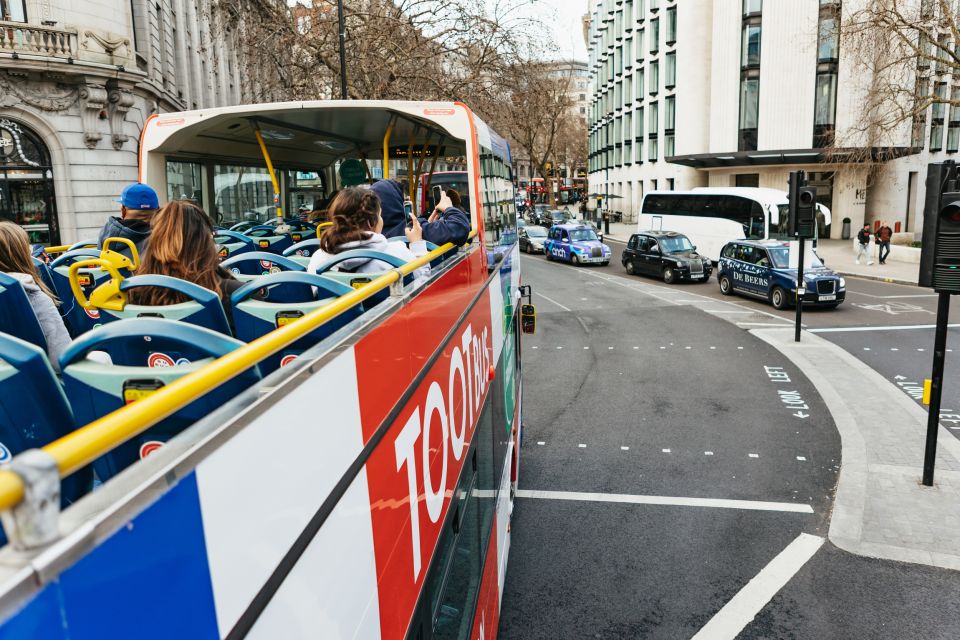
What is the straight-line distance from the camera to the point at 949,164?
7.51 metres

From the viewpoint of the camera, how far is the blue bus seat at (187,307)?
2.60 m

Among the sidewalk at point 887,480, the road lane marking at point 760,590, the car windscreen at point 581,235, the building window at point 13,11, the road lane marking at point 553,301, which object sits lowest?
the road lane marking at point 760,590

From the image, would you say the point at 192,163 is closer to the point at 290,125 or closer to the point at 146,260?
the point at 290,125

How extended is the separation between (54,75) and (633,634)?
19189mm

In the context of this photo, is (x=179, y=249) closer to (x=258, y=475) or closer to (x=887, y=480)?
(x=258, y=475)

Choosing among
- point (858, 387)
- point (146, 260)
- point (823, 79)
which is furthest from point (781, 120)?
point (146, 260)

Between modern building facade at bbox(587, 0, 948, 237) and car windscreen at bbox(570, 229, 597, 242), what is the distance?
13.3 m

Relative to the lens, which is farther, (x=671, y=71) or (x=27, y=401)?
(x=671, y=71)

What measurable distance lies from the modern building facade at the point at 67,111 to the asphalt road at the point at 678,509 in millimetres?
13213

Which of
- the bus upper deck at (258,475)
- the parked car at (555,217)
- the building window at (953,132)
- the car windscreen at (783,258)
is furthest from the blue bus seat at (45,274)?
the building window at (953,132)

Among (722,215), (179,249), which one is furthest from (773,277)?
(179,249)

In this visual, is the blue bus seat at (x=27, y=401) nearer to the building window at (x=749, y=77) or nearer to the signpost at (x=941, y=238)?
the signpost at (x=941, y=238)

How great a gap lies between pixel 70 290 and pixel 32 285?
1.82 metres

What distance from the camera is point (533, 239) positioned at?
3906 cm
